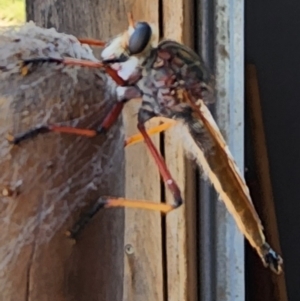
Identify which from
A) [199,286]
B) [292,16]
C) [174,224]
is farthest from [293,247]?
[174,224]

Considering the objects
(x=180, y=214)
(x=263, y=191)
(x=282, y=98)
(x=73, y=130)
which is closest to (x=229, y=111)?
(x=180, y=214)

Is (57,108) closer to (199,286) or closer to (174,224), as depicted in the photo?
(174,224)

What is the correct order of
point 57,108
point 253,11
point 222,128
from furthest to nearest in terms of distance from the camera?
1. point 253,11
2. point 222,128
3. point 57,108

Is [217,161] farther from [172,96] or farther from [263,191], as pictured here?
[263,191]

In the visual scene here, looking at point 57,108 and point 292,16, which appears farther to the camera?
point 292,16

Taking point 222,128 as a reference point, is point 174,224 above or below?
below

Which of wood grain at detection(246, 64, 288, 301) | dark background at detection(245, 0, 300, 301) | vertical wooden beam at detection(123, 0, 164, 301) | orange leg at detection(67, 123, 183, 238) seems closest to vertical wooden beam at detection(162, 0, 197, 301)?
vertical wooden beam at detection(123, 0, 164, 301)

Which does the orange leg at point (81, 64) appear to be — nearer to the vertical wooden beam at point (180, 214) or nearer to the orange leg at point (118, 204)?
the orange leg at point (118, 204)

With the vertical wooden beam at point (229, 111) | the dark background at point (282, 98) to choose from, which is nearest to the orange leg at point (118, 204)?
the vertical wooden beam at point (229, 111)
